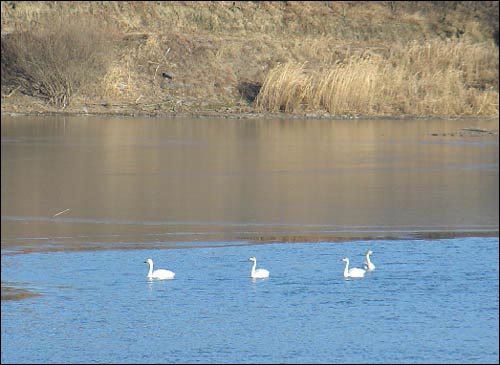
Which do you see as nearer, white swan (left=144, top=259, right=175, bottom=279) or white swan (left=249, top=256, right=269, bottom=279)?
white swan (left=144, top=259, right=175, bottom=279)

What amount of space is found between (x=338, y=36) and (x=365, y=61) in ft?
25.7

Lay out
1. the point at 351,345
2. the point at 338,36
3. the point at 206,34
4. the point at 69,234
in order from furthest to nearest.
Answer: the point at 338,36, the point at 206,34, the point at 69,234, the point at 351,345

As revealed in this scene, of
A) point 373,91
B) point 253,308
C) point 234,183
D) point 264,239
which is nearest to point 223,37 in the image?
point 373,91

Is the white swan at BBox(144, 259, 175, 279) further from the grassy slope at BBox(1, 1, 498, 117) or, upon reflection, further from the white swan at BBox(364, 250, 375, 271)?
the grassy slope at BBox(1, 1, 498, 117)

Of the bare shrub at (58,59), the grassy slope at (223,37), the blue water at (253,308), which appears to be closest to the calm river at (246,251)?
the blue water at (253,308)

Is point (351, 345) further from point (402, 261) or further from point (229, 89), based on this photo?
point (229, 89)

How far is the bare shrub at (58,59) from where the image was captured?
98.9 feet

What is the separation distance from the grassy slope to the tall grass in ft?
3.43

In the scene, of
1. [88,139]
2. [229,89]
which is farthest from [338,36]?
[88,139]

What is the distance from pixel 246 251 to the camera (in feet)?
40.8

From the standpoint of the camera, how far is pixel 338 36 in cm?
3941

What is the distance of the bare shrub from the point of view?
30.2m

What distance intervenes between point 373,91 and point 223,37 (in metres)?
6.58

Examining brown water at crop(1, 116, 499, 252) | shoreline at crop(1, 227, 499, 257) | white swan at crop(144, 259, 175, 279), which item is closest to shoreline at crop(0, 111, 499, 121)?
brown water at crop(1, 116, 499, 252)
